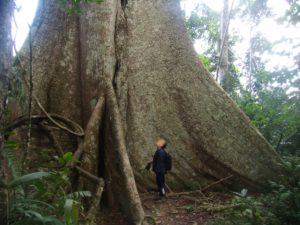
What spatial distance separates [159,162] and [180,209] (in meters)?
0.82

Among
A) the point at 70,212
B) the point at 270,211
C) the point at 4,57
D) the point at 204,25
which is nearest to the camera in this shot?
the point at 4,57

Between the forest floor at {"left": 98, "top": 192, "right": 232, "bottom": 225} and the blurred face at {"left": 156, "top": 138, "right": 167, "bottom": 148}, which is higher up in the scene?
the blurred face at {"left": 156, "top": 138, "right": 167, "bottom": 148}

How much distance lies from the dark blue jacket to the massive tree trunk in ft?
1.54

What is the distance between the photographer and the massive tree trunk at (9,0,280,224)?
21.4 ft

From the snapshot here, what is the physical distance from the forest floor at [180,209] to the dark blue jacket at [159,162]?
1.67 feet

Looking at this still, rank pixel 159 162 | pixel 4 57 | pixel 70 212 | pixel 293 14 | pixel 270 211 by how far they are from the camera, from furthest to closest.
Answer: pixel 159 162 → pixel 293 14 → pixel 270 211 → pixel 70 212 → pixel 4 57

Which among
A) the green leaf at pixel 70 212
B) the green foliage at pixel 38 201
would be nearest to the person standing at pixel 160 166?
the green foliage at pixel 38 201

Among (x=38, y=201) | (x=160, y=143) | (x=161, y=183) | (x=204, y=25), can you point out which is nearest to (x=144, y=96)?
(x=160, y=143)

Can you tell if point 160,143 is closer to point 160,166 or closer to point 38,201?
point 160,166

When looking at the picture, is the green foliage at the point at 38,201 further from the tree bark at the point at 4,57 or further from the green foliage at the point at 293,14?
the green foliage at the point at 293,14

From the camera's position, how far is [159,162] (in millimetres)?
6328

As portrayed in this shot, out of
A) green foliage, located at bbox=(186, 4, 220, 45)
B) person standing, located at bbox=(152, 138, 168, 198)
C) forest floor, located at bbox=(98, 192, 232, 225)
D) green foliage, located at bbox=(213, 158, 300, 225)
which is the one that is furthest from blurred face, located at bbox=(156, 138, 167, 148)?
green foliage, located at bbox=(186, 4, 220, 45)

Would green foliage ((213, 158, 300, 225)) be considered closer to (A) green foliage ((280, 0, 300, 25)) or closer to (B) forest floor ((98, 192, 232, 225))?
(B) forest floor ((98, 192, 232, 225))

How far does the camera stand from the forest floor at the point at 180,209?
18.6ft
